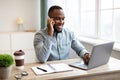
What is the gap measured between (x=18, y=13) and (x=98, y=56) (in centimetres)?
301

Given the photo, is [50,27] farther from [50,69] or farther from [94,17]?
[94,17]

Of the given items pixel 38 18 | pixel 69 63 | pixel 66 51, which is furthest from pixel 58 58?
pixel 38 18

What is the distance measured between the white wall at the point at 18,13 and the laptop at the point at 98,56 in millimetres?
2818

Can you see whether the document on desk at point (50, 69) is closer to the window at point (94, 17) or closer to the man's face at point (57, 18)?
the man's face at point (57, 18)

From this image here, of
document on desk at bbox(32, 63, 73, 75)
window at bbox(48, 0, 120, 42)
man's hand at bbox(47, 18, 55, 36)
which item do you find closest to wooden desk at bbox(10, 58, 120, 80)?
document on desk at bbox(32, 63, 73, 75)

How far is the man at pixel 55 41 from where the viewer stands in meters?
2.02

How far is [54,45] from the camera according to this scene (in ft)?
7.32

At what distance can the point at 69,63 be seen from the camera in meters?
1.91

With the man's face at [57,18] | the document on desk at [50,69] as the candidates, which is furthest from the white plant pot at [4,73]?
the man's face at [57,18]

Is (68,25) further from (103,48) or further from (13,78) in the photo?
(13,78)

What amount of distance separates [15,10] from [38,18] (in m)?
0.53

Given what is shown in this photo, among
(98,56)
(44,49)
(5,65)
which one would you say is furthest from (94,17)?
(5,65)

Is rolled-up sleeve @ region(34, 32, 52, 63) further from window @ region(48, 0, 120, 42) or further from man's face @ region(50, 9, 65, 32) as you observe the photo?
window @ region(48, 0, 120, 42)

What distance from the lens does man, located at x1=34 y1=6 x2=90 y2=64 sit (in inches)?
79.6
